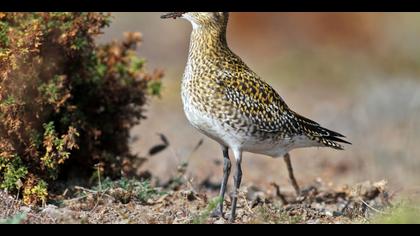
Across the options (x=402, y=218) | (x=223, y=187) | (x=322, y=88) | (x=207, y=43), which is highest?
(x=322, y=88)

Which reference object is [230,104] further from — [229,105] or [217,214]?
[217,214]

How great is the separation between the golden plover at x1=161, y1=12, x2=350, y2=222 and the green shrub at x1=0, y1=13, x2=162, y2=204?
1.24 m

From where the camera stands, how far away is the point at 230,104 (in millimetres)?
7172

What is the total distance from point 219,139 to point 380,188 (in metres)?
1.85

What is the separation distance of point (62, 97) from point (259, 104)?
6.45 feet

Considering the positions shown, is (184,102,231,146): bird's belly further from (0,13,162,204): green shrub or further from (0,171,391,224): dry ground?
(0,13,162,204): green shrub

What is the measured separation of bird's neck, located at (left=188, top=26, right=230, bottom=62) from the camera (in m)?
7.46

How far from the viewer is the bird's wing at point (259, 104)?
23.7 feet

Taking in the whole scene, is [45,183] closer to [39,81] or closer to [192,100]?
[39,81]

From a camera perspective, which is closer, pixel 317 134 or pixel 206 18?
pixel 206 18

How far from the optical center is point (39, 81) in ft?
25.6

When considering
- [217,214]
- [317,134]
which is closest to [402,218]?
[217,214]

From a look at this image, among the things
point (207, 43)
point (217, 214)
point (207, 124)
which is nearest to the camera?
point (207, 124)
